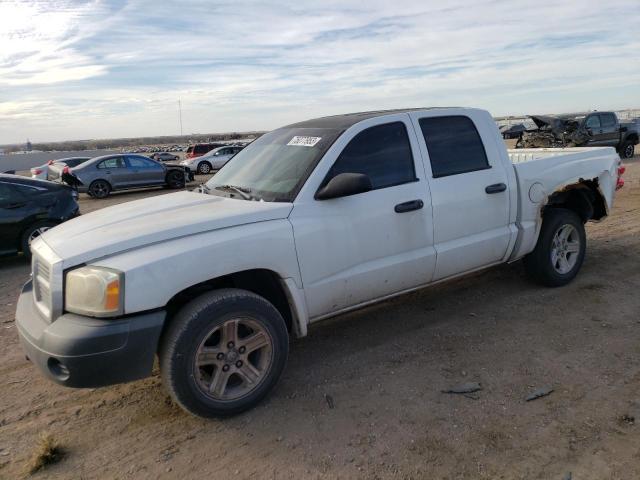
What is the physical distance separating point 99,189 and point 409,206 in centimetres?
1687

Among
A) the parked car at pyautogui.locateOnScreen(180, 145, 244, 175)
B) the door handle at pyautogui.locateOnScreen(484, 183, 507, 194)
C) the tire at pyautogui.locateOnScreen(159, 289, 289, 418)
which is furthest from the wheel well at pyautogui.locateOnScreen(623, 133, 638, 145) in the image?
the tire at pyautogui.locateOnScreen(159, 289, 289, 418)

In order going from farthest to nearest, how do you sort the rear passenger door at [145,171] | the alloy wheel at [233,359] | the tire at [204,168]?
the tire at [204,168]
the rear passenger door at [145,171]
the alloy wheel at [233,359]

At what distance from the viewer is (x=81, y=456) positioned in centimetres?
313

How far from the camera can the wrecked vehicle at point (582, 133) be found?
19.4 metres

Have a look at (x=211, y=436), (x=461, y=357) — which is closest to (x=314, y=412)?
(x=211, y=436)

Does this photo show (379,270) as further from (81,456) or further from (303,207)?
(81,456)

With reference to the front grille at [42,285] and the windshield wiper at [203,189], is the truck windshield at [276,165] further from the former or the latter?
the front grille at [42,285]

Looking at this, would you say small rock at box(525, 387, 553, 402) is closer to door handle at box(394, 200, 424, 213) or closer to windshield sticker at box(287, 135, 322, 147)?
door handle at box(394, 200, 424, 213)

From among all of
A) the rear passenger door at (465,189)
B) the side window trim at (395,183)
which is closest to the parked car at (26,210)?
the side window trim at (395,183)

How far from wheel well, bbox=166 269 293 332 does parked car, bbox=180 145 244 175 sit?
23.2m

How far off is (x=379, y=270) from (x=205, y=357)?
145 cm

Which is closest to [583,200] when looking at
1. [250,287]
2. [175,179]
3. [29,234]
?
[250,287]

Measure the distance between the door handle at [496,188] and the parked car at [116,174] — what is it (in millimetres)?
16035

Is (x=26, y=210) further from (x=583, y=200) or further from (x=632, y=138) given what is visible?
(x=632, y=138)
